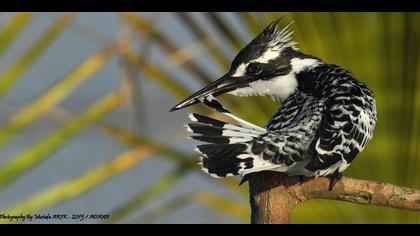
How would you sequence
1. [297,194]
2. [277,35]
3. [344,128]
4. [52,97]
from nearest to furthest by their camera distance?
[297,194] < [344,128] < [277,35] < [52,97]

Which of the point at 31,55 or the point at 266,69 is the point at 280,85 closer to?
the point at 266,69

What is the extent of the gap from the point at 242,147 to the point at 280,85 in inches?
26.1

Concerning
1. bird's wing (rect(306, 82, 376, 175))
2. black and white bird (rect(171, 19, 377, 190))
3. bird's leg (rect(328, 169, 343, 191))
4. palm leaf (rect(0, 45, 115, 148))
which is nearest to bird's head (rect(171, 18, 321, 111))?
black and white bird (rect(171, 19, 377, 190))

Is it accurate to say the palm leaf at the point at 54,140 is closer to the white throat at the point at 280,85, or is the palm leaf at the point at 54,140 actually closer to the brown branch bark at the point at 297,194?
the white throat at the point at 280,85

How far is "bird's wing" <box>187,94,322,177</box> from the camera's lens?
2.34 metres

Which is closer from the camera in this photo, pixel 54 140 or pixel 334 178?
pixel 334 178

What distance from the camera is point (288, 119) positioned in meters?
2.69

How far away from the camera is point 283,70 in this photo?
3.01 meters

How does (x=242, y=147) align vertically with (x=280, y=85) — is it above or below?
below

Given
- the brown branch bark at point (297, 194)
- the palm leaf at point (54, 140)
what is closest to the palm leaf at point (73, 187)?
the palm leaf at point (54, 140)

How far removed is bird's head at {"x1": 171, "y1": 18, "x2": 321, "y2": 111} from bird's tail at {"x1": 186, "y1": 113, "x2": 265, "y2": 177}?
0.49m

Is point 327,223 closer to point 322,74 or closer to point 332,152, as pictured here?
point 322,74

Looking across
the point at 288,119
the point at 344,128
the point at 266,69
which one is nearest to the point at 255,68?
the point at 266,69

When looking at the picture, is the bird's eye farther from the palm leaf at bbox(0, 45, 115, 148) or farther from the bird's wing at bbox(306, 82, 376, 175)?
the palm leaf at bbox(0, 45, 115, 148)
